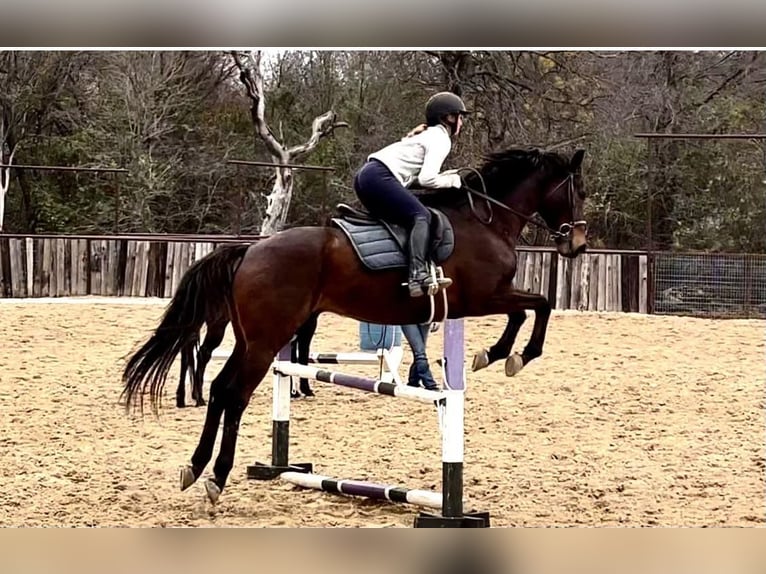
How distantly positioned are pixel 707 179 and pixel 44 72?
1177 centimetres

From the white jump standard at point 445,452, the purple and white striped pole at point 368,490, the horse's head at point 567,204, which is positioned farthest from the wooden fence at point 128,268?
the white jump standard at point 445,452

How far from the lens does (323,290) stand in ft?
15.8

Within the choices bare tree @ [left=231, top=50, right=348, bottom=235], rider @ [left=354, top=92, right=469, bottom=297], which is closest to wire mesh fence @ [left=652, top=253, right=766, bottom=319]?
bare tree @ [left=231, top=50, right=348, bottom=235]

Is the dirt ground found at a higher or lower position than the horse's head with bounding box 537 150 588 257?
lower

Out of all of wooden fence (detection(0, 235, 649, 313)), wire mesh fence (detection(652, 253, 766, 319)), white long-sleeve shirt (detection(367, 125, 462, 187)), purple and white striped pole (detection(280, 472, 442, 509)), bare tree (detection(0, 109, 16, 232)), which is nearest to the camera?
purple and white striped pole (detection(280, 472, 442, 509))

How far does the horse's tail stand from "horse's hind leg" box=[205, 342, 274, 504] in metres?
0.30

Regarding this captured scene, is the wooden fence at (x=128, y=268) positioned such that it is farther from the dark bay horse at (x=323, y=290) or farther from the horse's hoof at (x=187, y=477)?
the horse's hoof at (x=187, y=477)

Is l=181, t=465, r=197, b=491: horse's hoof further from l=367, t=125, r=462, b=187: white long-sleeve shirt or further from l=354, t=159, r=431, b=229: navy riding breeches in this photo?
l=367, t=125, r=462, b=187: white long-sleeve shirt

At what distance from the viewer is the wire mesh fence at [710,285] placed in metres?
13.5

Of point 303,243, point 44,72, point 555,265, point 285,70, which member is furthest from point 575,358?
point 44,72

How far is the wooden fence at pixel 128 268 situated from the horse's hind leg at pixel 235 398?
9.34 meters

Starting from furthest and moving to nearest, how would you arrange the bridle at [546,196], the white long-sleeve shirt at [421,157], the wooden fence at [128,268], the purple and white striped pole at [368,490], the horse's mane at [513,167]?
the wooden fence at [128,268]
the horse's mane at [513,167]
the bridle at [546,196]
the white long-sleeve shirt at [421,157]
the purple and white striped pole at [368,490]

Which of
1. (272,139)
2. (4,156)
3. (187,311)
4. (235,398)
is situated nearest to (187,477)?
(235,398)

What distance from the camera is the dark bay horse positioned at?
15.5ft
